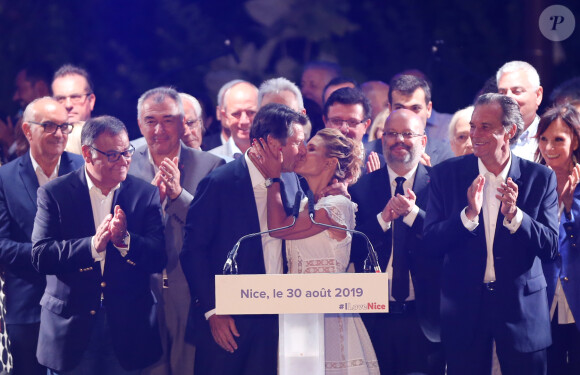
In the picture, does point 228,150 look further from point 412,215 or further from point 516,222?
point 516,222

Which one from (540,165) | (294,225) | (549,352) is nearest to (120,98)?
(294,225)

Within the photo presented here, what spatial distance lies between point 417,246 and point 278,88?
130 centimetres

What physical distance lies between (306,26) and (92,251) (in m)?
2.29

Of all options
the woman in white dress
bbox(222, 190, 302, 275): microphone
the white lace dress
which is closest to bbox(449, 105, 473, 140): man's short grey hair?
the woman in white dress

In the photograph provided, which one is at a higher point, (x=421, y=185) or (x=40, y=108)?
(x=40, y=108)

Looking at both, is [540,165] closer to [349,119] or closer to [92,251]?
[349,119]

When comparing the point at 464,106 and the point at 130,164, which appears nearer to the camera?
the point at 130,164

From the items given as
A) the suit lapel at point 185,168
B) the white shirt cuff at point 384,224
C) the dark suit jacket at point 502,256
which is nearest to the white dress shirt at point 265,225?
the suit lapel at point 185,168

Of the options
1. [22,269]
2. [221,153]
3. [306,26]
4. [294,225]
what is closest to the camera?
[294,225]

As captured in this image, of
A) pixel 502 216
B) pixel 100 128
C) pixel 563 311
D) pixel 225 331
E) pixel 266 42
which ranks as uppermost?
pixel 266 42

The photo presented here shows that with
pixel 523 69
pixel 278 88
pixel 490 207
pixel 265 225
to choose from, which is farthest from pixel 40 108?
pixel 523 69

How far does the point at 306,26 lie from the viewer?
5871 mm

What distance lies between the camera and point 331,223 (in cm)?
445

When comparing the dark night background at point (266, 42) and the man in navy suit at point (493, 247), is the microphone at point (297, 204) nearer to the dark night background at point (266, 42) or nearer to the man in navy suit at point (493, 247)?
the man in navy suit at point (493, 247)
